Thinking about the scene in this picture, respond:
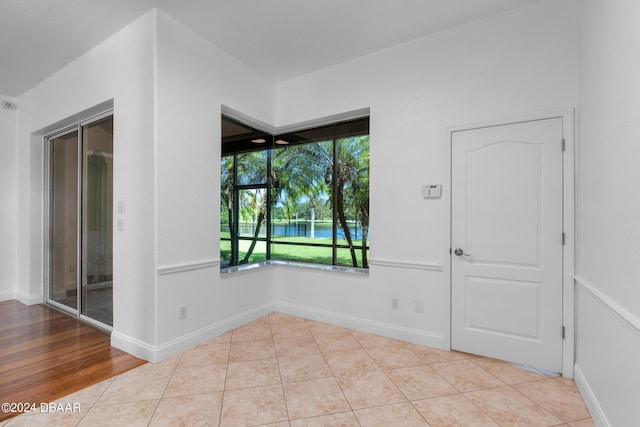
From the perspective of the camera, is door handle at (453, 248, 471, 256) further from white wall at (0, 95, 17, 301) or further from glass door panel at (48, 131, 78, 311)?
white wall at (0, 95, 17, 301)

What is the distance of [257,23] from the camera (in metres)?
2.86

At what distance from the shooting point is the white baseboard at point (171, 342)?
8.67 feet

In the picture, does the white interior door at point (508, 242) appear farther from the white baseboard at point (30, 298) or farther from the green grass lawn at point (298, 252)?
the white baseboard at point (30, 298)

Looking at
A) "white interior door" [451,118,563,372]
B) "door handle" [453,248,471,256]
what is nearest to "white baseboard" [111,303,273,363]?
"white interior door" [451,118,563,372]

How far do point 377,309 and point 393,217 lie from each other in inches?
39.9

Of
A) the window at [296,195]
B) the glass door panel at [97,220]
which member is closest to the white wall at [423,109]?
the window at [296,195]

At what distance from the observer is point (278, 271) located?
13.4 feet

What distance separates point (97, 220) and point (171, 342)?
1717 mm

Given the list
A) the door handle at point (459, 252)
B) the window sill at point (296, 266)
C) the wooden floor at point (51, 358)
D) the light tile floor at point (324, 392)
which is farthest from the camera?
the window sill at point (296, 266)

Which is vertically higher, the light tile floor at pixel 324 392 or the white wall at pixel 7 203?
the white wall at pixel 7 203

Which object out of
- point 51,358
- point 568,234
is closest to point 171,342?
point 51,358

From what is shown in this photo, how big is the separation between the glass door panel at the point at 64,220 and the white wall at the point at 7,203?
0.76 meters

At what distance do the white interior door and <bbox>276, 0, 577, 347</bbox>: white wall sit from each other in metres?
0.15

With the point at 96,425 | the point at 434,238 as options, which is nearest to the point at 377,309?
the point at 434,238
